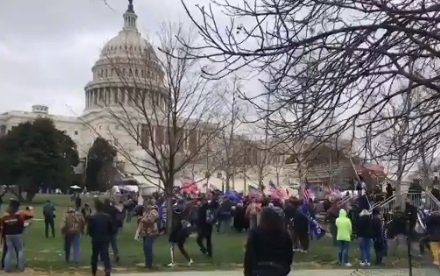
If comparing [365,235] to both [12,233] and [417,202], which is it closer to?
[417,202]

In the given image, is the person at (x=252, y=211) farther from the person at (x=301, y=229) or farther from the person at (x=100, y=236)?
the person at (x=100, y=236)

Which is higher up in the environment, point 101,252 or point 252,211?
point 252,211

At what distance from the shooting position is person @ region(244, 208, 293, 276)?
25.9 ft

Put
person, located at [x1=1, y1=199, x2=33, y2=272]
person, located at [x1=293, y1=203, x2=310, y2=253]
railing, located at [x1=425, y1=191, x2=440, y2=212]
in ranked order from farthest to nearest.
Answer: railing, located at [x1=425, y1=191, x2=440, y2=212] → person, located at [x1=293, y1=203, x2=310, y2=253] → person, located at [x1=1, y1=199, x2=33, y2=272]

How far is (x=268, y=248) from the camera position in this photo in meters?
7.91

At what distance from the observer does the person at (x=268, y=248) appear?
790 cm

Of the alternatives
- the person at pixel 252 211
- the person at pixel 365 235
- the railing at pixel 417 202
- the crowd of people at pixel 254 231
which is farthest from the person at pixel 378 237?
the person at pixel 252 211

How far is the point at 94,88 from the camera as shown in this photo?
98.6 metres

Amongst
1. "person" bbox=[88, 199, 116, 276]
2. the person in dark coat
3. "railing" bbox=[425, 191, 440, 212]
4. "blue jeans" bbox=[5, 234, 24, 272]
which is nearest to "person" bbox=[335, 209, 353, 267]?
"railing" bbox=[425, 191, 440, 212]

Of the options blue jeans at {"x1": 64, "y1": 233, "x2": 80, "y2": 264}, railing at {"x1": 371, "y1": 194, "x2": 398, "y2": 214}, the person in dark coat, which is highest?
railing at {"x1": 371, "y1": 194, "x2": 398, "y2": 214}

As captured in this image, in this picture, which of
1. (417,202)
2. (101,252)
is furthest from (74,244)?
(417,202)

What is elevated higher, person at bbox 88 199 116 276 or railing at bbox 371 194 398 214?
railing at bbox 371 194 398 214

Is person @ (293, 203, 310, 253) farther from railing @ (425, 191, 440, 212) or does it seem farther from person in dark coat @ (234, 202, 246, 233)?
person in dark coat @ (234, 202, 246, 233)

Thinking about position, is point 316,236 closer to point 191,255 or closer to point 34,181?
point 191,255
